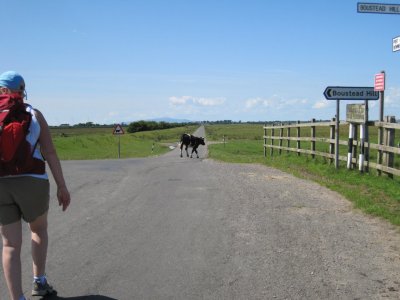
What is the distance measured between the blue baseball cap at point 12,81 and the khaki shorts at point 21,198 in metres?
0.82

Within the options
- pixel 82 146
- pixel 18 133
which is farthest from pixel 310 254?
pixel 82 146

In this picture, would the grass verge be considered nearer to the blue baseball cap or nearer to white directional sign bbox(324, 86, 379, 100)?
white directional sign bbox(324, 86, 379, 100)

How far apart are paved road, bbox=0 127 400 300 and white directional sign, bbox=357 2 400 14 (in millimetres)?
3669

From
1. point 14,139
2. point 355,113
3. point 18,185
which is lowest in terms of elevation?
point 18,185

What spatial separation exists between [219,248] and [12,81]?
3.24 m

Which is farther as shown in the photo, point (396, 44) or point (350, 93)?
point (350, 93)

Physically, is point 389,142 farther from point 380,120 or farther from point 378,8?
point 378,8

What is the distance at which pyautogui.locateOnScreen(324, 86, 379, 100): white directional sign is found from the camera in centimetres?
1316

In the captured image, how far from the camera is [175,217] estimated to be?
7.75 m

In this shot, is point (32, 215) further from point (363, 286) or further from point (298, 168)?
point (298, 168)

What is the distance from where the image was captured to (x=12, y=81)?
13.4 feet

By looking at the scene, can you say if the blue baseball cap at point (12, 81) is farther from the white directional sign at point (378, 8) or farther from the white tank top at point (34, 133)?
the white directional sign at point (378, 8)

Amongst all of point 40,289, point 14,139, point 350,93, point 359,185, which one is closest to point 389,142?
point 359,185

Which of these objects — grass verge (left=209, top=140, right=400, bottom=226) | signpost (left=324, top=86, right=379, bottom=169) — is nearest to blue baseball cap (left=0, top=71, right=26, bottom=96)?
Answer: grass verge (left=209, top=140, right=400, bottom=226)
